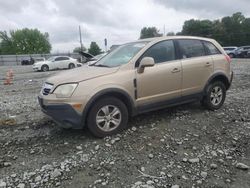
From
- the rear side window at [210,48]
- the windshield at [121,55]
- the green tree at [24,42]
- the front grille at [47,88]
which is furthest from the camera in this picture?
the green tree at [24,42]

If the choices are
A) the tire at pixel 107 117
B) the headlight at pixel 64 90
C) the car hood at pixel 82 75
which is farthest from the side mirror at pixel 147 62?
the headlight at pixel 64 90

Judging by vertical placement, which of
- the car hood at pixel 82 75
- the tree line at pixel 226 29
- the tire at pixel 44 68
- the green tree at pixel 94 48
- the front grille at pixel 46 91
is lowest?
the tire at pixel 44 68

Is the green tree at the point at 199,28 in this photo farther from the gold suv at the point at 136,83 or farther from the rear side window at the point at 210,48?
the gold suv at the point at 136,83

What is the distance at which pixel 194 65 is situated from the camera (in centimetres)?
578

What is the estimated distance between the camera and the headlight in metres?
4.47

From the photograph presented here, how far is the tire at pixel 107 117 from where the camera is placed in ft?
15.1

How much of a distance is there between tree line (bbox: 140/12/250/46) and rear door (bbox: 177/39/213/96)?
59.8 meters

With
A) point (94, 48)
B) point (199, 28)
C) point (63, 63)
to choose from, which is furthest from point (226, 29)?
point (63, 63)

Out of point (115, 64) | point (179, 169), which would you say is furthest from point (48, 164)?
point (115, 64)

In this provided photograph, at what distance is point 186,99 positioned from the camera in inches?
227

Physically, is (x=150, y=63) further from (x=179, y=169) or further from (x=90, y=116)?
(x=179, y=169)

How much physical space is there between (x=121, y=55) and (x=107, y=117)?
4.77 feet

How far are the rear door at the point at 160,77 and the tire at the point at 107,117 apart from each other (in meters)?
0.43

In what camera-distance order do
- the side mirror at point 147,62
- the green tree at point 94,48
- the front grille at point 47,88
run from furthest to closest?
the green tree at point 94,48 → the side mirror at point 147,62 → the front grille at point 47,88
